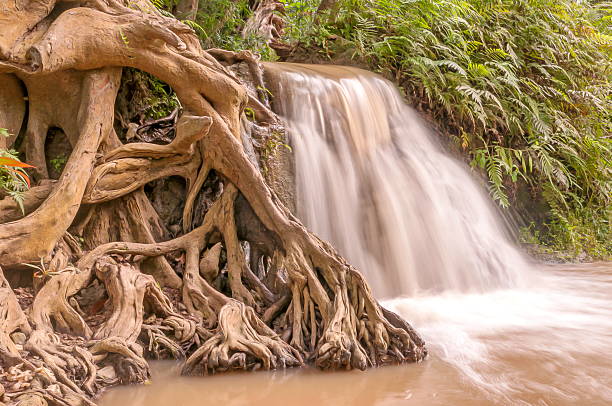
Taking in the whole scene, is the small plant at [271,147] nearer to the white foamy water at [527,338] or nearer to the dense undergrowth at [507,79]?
the white foamy water at [527,338]

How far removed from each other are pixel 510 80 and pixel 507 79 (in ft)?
0.18

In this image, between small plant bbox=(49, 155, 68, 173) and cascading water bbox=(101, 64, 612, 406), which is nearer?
cascading water bbox=(101, 64, 612, 406)

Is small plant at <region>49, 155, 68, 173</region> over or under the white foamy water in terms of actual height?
over

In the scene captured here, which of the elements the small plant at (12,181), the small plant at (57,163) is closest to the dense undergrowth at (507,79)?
the small plant at (57,163)

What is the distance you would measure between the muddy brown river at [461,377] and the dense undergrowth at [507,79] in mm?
3734

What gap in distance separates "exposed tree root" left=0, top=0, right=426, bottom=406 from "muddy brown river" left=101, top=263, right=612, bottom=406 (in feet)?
0.47

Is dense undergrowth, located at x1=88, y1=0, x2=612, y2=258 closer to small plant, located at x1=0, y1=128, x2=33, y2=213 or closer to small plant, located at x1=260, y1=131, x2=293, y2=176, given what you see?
small plant, located at x1=260, y1=131, x2=293, y2=176

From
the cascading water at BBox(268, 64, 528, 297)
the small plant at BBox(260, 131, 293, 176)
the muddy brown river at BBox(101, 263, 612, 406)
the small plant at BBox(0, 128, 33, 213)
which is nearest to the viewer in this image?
the muddy brown river at BBox(101, 263, 612, 406)

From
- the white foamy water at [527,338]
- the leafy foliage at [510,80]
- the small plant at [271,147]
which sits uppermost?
the leafy foliage at [510,80]

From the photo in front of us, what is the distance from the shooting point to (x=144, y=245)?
12.9 feet

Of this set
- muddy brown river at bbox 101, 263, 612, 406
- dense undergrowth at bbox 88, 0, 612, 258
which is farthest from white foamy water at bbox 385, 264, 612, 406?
dense undergrowth at bbox 88, 0, 612, 258

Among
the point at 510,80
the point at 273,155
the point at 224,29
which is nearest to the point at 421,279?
the point at 273,155

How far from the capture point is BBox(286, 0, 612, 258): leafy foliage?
27.0 feet

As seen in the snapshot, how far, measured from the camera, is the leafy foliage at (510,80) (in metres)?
8.23
